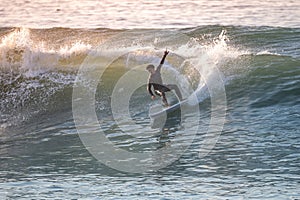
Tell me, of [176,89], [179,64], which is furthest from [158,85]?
[179,64]

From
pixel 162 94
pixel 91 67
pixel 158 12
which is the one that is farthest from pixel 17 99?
pixel 158 12

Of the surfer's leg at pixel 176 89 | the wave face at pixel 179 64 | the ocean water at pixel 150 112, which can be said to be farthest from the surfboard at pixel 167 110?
the wave face at pixel 179 64

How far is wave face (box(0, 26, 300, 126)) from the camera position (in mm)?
15211

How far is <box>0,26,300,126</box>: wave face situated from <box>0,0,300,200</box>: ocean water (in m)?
0.03

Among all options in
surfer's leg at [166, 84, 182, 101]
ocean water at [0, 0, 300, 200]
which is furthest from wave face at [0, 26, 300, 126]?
surfer's leg at [166, 84, 182, 101]

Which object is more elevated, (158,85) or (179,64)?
(179,64)

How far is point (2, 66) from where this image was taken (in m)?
19.2

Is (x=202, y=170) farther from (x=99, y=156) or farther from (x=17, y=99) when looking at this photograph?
(x=17, y=99)

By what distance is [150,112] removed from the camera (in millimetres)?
14438

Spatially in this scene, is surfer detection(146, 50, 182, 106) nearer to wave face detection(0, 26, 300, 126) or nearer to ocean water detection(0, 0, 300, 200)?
ocean water detection(0, 0, 300, 200)

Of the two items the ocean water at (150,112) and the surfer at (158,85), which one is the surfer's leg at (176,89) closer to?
the surfer at (158,85)

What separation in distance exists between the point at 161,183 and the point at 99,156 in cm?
202

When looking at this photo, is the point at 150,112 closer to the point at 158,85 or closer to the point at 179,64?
the point at 158,85

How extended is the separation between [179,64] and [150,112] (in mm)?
2552
